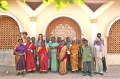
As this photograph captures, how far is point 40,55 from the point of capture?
30.7ft

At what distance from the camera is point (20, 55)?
893 centimetres

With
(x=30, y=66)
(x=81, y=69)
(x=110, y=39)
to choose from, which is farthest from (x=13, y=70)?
(x=110, y=39)

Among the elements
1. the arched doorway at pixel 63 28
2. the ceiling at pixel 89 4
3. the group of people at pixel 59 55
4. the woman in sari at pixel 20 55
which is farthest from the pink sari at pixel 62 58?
the ceiling at pixel 89 4

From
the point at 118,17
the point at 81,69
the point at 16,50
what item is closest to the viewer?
A: the point at 16,50

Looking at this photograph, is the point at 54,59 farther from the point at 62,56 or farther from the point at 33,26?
the point at 33,26

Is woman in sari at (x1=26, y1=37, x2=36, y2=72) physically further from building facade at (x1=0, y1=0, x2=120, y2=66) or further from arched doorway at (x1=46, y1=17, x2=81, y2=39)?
arched doorway at (x1=46, y1=17, x2=81, y2=39)

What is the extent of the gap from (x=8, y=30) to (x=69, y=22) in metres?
2.71

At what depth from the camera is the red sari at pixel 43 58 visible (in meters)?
9.29

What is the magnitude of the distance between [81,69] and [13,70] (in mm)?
2808

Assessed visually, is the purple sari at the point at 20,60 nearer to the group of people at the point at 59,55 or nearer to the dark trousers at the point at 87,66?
the group of people at the point at 59,55

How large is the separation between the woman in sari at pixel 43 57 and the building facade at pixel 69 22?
970 mm

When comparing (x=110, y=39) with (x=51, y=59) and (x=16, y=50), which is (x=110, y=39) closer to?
(x=51, y=59)

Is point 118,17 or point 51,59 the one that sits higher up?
point 118,17

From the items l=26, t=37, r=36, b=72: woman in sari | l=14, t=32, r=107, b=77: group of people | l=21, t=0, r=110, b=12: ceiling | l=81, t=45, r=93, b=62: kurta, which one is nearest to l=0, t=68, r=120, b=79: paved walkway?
l=14, t=32, r=107, b=77: group of people
